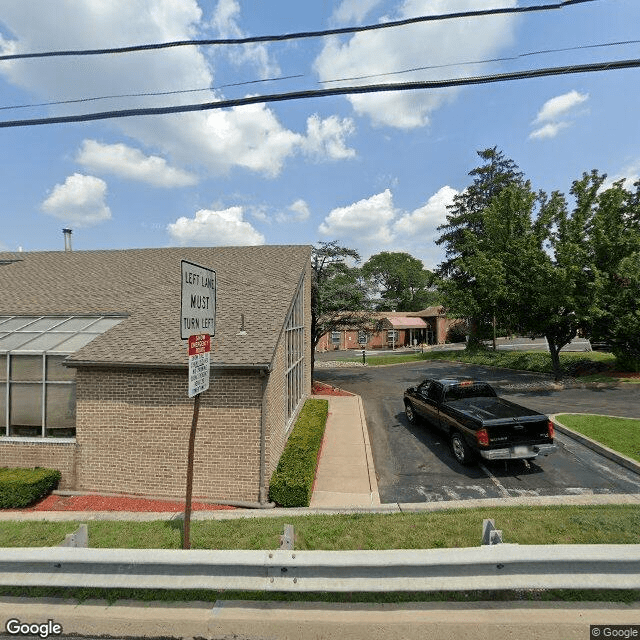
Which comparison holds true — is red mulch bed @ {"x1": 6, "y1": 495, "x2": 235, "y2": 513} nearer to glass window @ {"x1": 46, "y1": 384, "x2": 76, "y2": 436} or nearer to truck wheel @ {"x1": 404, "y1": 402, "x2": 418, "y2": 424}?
glass window @ {"x1": 46, "y1": 384, "x2": 76, "y2": 436}

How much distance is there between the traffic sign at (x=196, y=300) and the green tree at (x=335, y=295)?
45.7 ft

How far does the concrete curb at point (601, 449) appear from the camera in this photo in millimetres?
7940

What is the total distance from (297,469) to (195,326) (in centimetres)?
436

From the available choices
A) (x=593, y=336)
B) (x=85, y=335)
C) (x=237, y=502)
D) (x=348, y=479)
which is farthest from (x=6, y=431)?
(x=593, y=336)

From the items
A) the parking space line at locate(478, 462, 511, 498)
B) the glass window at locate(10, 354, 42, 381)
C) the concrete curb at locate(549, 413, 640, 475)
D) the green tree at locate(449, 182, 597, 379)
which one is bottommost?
the parking space line at locate(478, 462, 511, 498)

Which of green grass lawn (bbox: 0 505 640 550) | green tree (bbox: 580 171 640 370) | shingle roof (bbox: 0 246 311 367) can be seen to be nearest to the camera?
green grass lawn (bbox: 0 505 640 550)

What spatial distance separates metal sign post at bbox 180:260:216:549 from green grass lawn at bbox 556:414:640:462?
31.9ft

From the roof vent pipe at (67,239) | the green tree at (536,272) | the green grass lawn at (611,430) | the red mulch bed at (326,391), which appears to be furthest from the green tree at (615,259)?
the roof vent pipe at (67,239)

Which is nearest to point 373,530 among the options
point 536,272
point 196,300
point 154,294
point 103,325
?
point 196,300

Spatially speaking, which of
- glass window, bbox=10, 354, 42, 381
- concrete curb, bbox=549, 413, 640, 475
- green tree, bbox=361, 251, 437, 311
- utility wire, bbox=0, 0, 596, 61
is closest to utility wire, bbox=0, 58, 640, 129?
utility wire, bbox=0, 0, 596, 61

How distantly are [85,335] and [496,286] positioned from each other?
18413 millimetres

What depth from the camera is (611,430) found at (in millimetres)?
Result: 10242

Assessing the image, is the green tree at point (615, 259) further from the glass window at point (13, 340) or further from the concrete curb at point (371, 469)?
the glass window at point (13, 340)

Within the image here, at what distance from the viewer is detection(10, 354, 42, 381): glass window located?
310 inches
